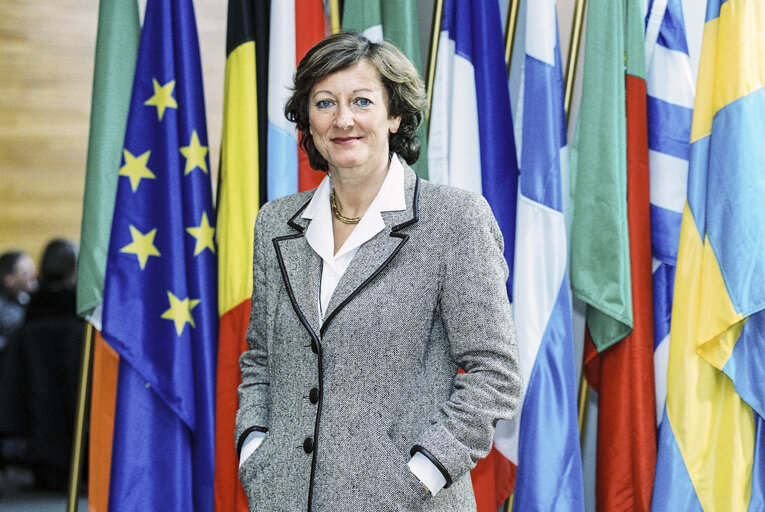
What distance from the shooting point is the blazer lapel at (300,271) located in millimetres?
1375

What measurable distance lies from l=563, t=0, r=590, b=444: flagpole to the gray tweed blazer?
1.11 m

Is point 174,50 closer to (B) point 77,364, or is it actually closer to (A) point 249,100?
(A) point 249,100

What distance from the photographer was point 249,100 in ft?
7.37

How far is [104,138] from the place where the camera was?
223cm

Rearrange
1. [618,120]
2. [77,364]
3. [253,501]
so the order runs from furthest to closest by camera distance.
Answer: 1. [77,364]
2. [618,120]
3. [253,501]

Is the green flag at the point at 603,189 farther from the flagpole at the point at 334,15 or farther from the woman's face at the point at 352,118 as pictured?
the woman's face at the point at 352,118

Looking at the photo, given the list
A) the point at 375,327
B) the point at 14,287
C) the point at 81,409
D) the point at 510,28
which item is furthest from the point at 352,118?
the point at 14,287

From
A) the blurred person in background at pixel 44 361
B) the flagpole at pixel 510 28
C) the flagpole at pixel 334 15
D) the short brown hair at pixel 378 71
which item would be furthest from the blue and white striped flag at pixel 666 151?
the blurred person in background at pixel 44 361

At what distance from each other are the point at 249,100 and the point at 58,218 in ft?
6.72

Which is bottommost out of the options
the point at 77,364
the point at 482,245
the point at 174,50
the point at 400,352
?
the point at 77,364

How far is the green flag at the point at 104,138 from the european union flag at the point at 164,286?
6cm

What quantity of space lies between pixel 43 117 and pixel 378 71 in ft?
9.41

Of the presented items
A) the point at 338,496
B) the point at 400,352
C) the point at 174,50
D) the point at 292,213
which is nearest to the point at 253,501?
the point at 338,496

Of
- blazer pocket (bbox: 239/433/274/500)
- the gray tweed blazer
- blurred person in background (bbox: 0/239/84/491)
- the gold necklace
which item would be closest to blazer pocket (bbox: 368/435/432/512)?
the gray tweed blazer
